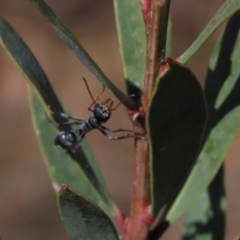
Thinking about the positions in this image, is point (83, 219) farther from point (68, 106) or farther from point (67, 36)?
point (68, 106)

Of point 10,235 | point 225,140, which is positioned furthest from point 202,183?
point 10,235

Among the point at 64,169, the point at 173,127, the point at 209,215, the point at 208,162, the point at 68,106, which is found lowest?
the point at 68,106

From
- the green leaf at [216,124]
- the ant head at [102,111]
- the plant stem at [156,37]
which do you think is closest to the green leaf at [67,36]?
the plant stem at [156,37]

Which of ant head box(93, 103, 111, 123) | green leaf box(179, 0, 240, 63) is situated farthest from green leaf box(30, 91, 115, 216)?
green leaf box(179, 0, 240, 63)

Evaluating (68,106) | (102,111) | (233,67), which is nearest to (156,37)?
(233,67)

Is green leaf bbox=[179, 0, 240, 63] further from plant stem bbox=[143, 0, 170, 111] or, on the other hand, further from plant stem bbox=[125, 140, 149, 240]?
plant stem bbox=[125, 140, 149, 240]

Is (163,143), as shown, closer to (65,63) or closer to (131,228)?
(131,228)

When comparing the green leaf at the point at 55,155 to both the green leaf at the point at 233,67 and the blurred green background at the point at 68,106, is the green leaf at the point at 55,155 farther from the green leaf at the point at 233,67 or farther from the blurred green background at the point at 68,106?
the blurred green background at the point at 68,106
